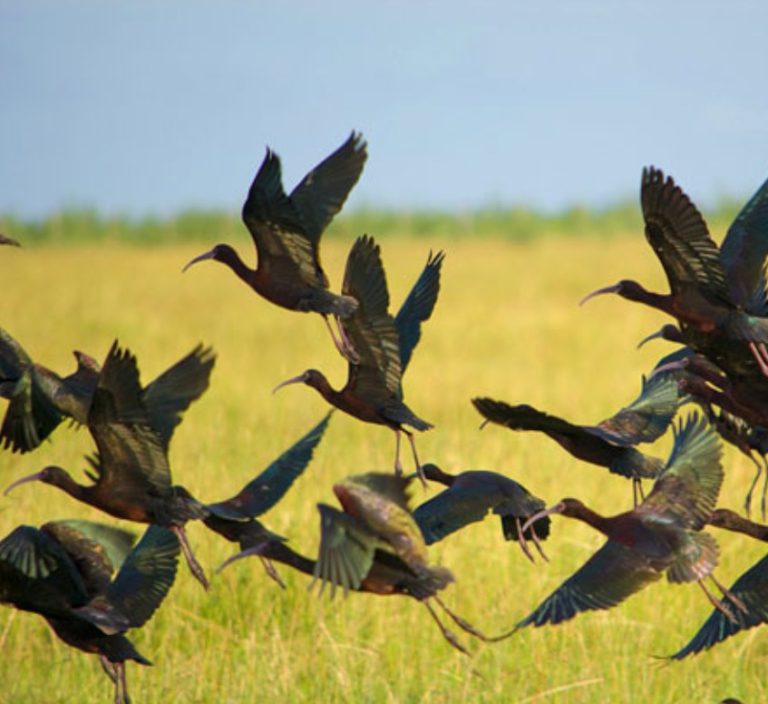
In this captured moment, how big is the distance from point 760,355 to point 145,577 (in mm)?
1563

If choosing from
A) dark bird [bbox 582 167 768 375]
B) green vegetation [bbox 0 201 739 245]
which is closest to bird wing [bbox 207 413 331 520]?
dark bird [bbox 582 167 768 375]

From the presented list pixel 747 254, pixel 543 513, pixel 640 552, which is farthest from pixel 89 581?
pixel 747 254

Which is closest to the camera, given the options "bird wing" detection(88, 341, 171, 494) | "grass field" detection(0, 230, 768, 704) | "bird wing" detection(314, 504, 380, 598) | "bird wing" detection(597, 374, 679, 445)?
"bird wing" detection(314, 504, 380, 598)

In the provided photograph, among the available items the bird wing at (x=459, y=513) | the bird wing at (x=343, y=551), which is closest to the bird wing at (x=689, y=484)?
the bird wing at (x=459, y=513)

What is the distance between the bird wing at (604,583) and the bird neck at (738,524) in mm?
245

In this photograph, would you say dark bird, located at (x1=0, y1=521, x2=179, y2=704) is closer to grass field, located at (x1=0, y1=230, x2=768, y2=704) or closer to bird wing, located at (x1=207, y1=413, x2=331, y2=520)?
bird wing, located at (x1=207, y1=413, x2=331, y2=520)

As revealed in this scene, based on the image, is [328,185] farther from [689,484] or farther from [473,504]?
[689,484]

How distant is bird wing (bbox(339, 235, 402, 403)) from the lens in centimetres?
366

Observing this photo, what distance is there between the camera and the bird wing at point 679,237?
3.78m

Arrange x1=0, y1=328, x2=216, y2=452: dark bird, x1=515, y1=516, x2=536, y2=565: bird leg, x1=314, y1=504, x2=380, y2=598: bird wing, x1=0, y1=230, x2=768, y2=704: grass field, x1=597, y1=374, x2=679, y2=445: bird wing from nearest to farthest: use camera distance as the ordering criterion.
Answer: x1=314, y1=504, x2=380, y2=598: bird wing < x1=515, y1=516, x2=536, y2=565: bird leg < x1=0, y1=328, x2=216, y2=452: dark bird < x1=597, y1=374, x2=679, y2=445: bird wing < x1=0, y1=230, x2=768, y2=704: grass field

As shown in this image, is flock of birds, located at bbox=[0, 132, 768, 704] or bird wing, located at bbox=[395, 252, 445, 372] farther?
bird wing, located at bbox=[395, 252, 445, 372]

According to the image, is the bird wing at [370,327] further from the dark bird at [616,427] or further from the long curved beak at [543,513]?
the long curved beak at [543,513]

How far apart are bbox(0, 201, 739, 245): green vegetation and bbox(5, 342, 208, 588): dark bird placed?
22079 millimetres

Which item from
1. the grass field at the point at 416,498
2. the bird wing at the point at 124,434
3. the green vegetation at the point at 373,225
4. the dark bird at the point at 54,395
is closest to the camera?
the bird wing at the point at 124,434
